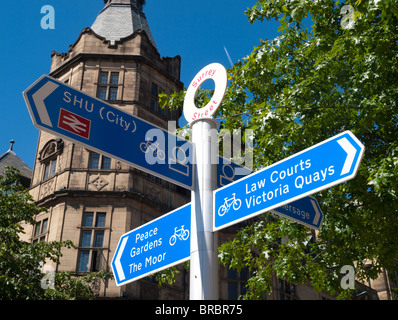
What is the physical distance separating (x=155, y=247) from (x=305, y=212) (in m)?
1.47

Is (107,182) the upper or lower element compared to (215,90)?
upper

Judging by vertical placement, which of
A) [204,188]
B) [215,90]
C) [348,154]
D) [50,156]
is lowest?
[348,154]

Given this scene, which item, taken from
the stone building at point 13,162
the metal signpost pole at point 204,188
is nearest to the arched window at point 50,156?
the stone building at point 13,162

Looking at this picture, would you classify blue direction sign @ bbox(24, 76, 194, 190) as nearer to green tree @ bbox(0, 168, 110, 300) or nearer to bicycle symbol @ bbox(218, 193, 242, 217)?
bicycle symbol @ bbox(218, 193, 242, 217)

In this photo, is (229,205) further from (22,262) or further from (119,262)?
(22,262)

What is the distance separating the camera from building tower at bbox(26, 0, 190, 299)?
20812 millimetres

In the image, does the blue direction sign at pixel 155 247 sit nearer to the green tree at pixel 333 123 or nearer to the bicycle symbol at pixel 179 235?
the bicycle symbol at pixel 179 235

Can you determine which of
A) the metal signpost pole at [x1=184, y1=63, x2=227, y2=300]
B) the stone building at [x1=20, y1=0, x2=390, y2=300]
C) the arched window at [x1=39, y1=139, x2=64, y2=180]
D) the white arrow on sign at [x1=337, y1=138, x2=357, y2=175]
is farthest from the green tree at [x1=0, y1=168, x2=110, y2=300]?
the white arrow on sign at [x1=337, y1=138, x2=357, y2=175]

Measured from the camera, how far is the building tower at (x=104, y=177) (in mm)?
20812

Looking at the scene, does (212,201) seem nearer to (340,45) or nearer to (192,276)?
(192,276)

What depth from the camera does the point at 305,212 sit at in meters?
4.83

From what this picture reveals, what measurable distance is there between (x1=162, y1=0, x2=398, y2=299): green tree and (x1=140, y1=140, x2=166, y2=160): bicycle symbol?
5161 mm

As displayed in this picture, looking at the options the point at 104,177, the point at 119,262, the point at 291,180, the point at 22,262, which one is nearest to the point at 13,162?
the point at 104,177

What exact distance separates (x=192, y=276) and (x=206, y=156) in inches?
41.8
